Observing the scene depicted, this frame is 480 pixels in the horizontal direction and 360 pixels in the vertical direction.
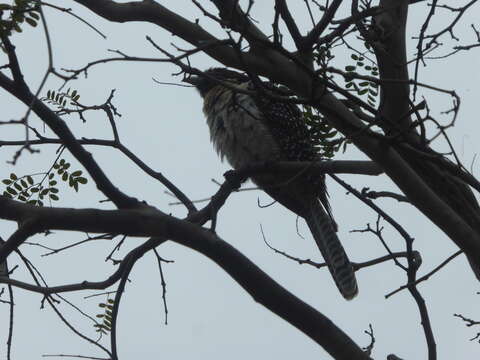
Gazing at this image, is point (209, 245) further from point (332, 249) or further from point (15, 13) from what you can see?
point (332, 249)

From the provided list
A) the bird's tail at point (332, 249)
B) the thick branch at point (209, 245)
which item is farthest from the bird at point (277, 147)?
the thick branch at point (209, 245)

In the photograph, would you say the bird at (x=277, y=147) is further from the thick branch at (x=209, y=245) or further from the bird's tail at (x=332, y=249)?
the thick branch at (x=209, y=245)

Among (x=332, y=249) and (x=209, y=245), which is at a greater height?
(x=332, y=249)

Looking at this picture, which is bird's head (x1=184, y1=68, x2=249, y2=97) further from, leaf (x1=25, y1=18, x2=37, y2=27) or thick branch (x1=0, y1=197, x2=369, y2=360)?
thick branch (x1=0, y1=197, x2=369, y2=360)

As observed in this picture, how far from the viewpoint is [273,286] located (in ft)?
9.12

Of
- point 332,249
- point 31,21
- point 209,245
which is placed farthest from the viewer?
point 332,249

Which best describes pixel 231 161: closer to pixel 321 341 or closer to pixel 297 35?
pixel 297 35

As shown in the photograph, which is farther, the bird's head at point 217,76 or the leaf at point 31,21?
the bird's head at point 217,76

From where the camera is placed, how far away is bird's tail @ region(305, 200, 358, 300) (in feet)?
18.5

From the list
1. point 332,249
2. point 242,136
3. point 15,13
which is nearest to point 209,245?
point 15,13

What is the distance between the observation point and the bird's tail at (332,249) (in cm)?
563

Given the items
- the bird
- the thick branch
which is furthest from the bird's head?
the thick branch

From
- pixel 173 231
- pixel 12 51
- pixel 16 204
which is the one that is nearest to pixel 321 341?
pixel 173 231

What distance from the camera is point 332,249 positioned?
19.7 ft
